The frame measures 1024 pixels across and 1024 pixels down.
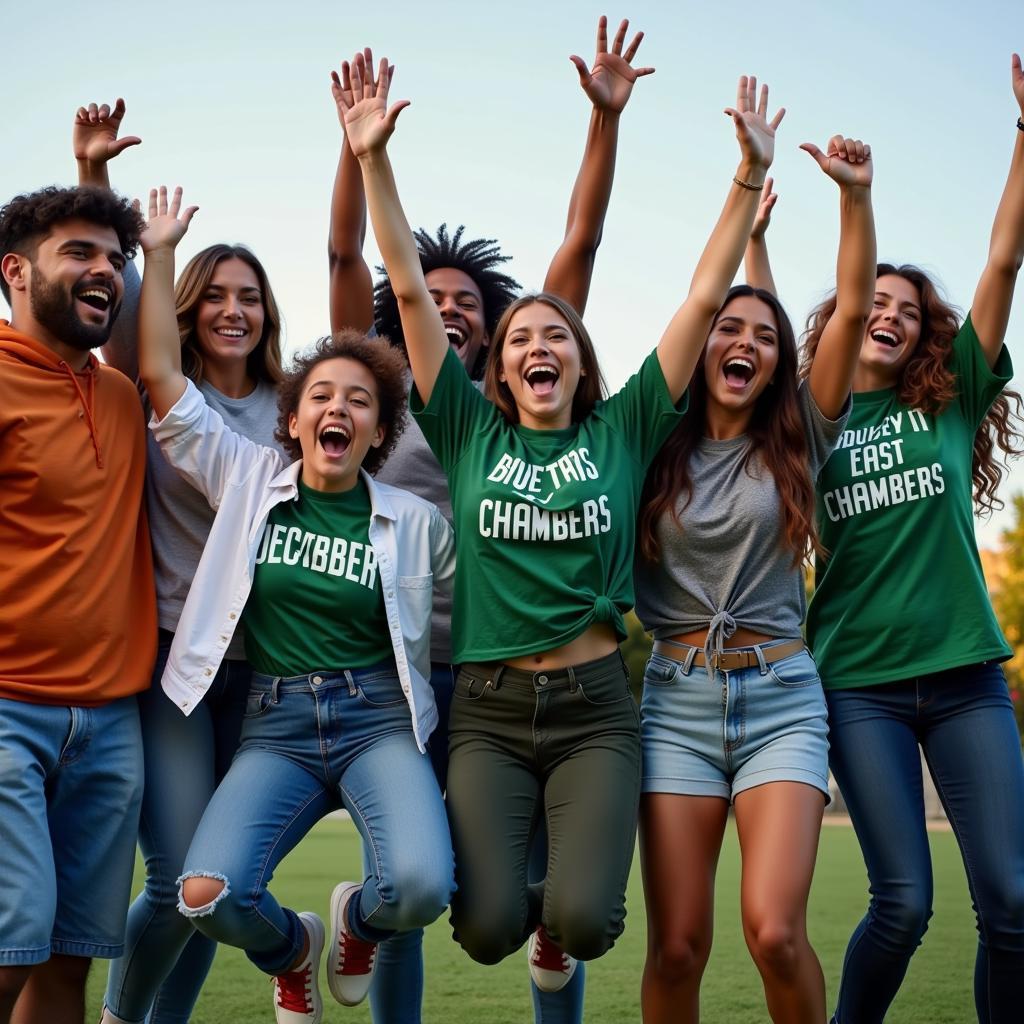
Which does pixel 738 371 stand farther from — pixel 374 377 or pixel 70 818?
pixel 70 818

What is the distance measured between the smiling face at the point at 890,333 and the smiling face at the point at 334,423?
2159 millimetres

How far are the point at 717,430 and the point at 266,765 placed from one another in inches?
88.2

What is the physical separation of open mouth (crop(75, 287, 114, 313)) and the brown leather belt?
8.44 feet

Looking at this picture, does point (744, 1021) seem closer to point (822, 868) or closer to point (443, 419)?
point (443, 419)

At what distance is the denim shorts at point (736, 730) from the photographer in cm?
452

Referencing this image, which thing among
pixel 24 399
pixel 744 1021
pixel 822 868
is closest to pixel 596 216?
pixel 24 399

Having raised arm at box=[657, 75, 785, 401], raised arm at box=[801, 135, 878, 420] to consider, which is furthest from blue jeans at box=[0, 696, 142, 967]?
raised arm at box=[801, 135, 878, 420]

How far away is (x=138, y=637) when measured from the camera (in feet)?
15.1

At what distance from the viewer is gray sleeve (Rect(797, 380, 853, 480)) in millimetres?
4965

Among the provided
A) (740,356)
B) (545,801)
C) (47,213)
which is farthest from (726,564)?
(47,213)

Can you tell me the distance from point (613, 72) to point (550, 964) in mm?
3931

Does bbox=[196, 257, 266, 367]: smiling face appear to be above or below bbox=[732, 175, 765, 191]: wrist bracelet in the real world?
below

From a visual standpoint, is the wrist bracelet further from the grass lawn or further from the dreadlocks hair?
the grass lawn

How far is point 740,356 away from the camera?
4.89 m
